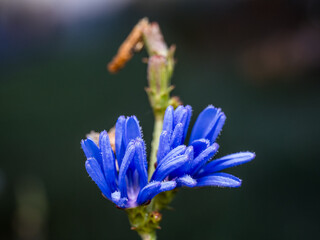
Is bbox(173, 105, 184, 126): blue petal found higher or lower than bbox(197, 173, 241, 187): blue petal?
higher

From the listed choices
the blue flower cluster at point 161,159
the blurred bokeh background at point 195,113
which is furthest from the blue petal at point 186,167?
the blurred bokeh background at point 195,113

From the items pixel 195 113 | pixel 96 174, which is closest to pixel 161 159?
pixel 96 174

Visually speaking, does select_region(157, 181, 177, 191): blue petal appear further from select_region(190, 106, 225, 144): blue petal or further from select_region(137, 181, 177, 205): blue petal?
select_region(190, 106, 225, 144): blue petal

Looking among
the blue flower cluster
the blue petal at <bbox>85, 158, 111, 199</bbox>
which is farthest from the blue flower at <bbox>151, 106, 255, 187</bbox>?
the blue petal at <bbox>85, 158, 111, 199</bbox>

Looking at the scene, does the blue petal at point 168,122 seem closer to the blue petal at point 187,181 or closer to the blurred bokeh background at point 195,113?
the blue petal at point 187,181

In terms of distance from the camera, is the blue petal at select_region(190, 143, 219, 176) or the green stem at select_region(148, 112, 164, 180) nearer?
the blue petal at select_region(190, 143, 219, 176)

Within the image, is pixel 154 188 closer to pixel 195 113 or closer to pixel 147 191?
pixel 147 191
